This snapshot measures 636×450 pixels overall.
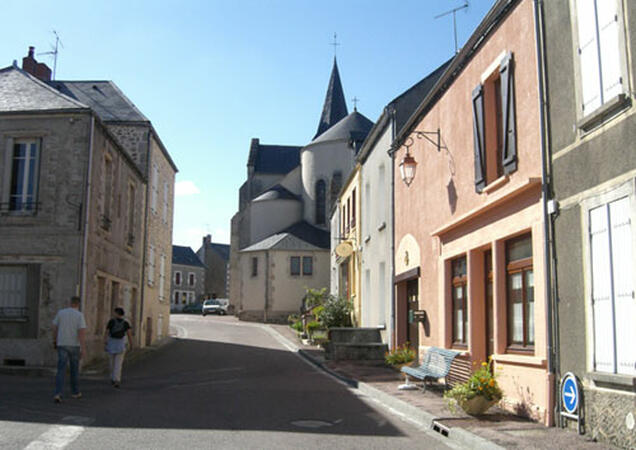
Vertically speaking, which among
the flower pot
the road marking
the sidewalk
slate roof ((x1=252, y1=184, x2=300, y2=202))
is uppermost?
slate roof ((x1=252, y1=184, x2=300, y2=202))

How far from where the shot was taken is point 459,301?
12.4 m

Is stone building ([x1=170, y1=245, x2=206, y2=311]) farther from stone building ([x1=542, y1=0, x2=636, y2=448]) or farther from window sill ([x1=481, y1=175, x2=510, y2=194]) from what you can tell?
stone building ([x1=542, y1=0, x2=636, y2=448])

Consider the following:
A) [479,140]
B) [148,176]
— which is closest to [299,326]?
[148,176]

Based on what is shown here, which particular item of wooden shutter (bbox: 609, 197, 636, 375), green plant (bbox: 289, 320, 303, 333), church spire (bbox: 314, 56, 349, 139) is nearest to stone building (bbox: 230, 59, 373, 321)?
church spire (bbox: 314, 56, 349, 139)

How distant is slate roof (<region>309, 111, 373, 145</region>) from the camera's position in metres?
47.5

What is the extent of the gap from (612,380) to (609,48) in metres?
3.30

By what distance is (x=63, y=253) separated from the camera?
16078 mm

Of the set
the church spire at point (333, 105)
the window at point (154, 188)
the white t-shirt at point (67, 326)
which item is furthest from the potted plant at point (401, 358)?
the church spire at point (333, 105)

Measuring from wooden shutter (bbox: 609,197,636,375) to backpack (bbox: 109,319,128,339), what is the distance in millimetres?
8951

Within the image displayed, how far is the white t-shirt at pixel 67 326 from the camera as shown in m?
11.1

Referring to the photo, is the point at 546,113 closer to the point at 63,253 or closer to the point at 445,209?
the point at 445,209

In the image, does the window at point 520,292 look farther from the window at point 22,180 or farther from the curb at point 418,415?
the window at point 22,180

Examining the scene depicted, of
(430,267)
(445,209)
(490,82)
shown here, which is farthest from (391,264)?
(490,82)

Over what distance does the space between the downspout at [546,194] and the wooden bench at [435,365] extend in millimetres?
2718
